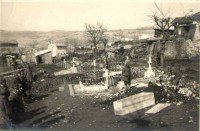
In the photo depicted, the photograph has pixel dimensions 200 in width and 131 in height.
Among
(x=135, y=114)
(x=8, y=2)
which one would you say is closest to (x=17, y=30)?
(x=8, y=2)

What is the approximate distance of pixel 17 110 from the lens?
4148 mm

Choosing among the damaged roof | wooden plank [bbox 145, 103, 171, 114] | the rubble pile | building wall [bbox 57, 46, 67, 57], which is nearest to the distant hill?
building wall [bbox 57, 46, 67, 57]

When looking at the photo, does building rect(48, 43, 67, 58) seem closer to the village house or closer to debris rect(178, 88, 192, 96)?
the village house

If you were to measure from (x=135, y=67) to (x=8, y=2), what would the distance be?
2.16 metres

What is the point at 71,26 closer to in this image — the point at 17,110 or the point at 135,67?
the point at 135,67

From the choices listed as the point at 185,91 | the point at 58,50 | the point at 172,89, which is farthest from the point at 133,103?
the point at 58,50

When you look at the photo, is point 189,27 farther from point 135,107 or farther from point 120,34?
point 135,107

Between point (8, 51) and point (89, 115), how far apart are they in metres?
1.75

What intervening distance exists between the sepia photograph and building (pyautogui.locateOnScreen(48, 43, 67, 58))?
2 cm

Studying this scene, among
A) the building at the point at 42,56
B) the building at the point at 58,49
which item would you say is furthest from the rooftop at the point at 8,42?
the building at the point at 58,49

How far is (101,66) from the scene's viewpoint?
4.55 m

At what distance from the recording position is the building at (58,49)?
4332 mm

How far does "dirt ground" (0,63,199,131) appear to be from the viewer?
371cm

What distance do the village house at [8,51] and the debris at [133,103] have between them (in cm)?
181
